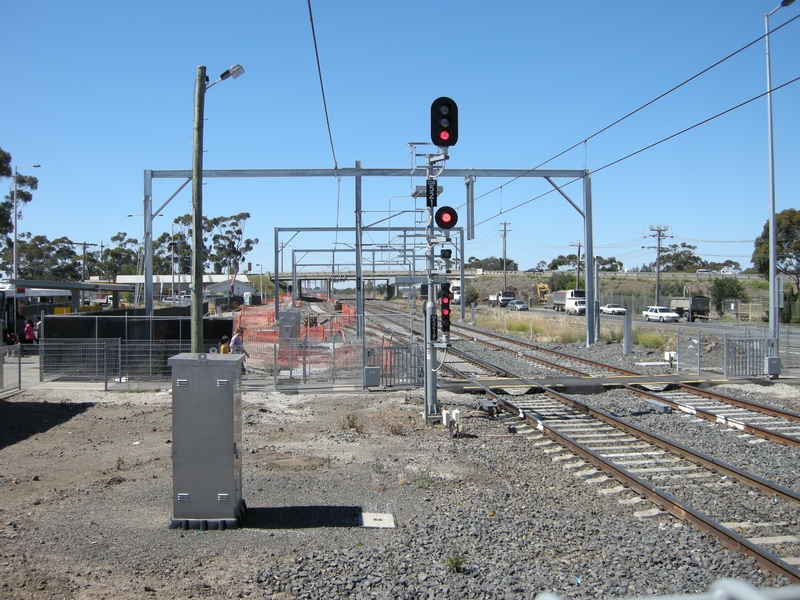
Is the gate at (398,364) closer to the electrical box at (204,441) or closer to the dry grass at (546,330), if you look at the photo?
the electrical box at (204,441)

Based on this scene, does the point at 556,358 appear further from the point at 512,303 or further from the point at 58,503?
the point at 512,303

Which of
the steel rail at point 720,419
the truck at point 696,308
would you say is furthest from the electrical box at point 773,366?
the truck at point 696,308

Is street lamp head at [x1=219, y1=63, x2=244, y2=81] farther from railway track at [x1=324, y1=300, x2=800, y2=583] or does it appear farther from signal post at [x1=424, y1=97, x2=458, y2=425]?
railway track at [x1=324, y1=300, x2=800, y2=583]

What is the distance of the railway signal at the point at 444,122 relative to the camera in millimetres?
12172

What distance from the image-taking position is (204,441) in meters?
7.18

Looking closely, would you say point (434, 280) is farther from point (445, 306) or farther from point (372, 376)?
point (372, 376)

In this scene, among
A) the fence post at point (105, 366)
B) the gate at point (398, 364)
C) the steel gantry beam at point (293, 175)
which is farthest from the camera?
the steel gantry beam at point (293, 175)

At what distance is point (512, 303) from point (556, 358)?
2189 inches

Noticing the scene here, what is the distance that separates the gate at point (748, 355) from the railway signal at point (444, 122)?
1187 cm

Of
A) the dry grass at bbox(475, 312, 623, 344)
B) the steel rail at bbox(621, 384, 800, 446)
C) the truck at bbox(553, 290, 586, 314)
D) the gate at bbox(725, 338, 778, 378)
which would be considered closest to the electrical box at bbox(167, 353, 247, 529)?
the steel rail at bbox(621, 384, 800, 446)

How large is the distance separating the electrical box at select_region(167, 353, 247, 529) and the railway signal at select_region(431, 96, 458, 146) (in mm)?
6753

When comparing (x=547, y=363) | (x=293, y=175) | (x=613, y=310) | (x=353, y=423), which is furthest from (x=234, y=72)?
(x=613, y=310)

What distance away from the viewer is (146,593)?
5.48m

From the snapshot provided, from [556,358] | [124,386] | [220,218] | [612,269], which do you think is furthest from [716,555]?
[612,269]
